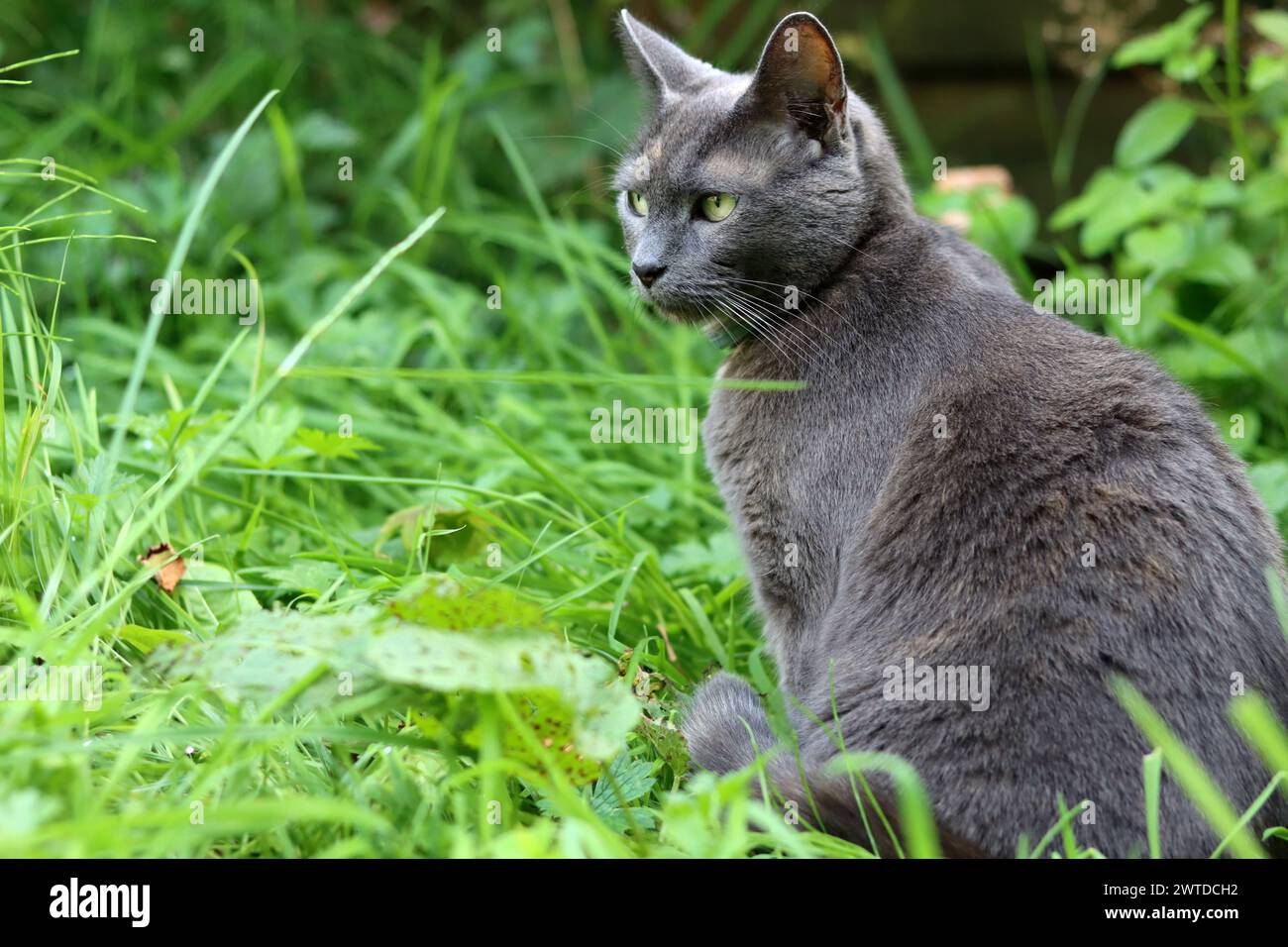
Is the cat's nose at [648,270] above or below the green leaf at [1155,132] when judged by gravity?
below

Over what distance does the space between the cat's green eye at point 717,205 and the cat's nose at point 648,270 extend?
122 millimetres

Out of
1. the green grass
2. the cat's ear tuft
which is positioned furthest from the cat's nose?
the cat's ear tuft

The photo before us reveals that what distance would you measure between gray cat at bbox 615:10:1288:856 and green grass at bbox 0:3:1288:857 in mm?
100

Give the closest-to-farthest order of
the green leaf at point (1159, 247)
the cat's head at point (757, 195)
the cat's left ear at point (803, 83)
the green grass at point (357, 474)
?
1. the green grass at point (357, 474)
2. the cat's left ear at point (803, 83)
3. the cat's head at point (757, 195)
4. the green leaf at point (1159, 247)

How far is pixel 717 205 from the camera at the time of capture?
2002 millimetres

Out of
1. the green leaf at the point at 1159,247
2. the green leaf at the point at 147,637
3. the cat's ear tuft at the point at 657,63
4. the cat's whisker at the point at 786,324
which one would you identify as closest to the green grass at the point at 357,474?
the green leaf at the point at 147,637

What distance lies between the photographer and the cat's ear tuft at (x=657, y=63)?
2213mm

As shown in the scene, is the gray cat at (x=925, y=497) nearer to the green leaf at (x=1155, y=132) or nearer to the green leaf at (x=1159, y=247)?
the green leaf at (x=1159, y=247)

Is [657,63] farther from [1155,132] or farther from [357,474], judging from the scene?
[1155,132]

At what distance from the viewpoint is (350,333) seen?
9.86 feet

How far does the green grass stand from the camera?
1356 mm
